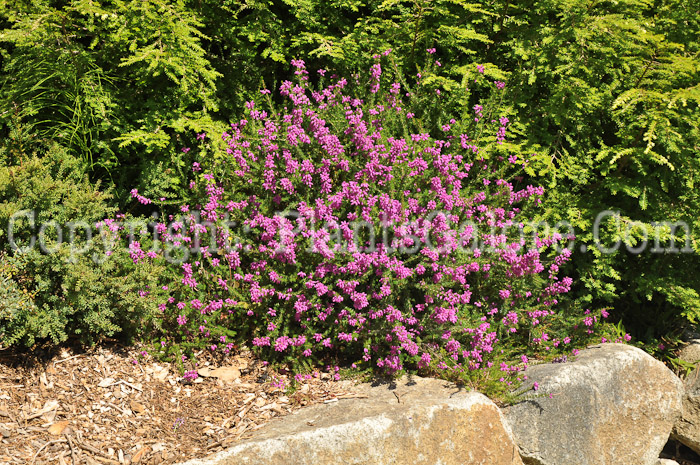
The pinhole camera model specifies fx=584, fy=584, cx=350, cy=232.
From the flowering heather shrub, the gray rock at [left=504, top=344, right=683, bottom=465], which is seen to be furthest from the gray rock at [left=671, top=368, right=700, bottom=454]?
the flowering heather shrub

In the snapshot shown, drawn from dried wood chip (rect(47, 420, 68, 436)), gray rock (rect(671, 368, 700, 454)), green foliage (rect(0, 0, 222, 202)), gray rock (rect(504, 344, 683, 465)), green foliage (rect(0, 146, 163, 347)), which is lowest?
gray rock (rect(671, 368, 700, 454))

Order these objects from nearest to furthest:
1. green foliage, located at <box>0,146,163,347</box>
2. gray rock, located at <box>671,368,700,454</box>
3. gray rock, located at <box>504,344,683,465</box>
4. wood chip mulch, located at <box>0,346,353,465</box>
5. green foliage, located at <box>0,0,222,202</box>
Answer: wood chip mulch, located at <box>0,346,353,465</box> → green foliage, located at <box>0,146,163,347</box> → gray rock, located at <box>504,344,683,465</box> → green foliage, located at <box>0,0,222,202</box> → gray rock, located at <box>671,368,700,454</box>

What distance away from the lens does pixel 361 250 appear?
159 inches

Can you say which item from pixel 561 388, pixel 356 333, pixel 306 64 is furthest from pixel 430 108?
pixel 561 388

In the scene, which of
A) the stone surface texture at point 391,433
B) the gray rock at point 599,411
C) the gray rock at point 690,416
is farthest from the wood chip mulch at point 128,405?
the gray rock at point 690,416

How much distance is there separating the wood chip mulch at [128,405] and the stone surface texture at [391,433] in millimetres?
184

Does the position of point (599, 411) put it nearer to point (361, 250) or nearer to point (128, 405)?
point (361, 250)

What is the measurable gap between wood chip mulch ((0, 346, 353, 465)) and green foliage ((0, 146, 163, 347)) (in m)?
→ 0.22

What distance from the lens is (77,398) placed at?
356 cm

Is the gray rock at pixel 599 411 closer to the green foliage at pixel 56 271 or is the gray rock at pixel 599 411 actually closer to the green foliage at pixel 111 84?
the green foliage at pixel 56 271

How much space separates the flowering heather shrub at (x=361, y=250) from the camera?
13.0 feet

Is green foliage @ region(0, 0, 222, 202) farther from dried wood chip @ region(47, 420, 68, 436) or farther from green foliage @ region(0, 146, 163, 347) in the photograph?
dried wood chip @ region(47, 420, 68, 436)

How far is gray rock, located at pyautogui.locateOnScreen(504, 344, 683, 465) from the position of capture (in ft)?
12.9

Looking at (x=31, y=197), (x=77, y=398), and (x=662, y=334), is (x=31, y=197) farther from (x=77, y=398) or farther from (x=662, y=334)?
(x=662, y=334)
